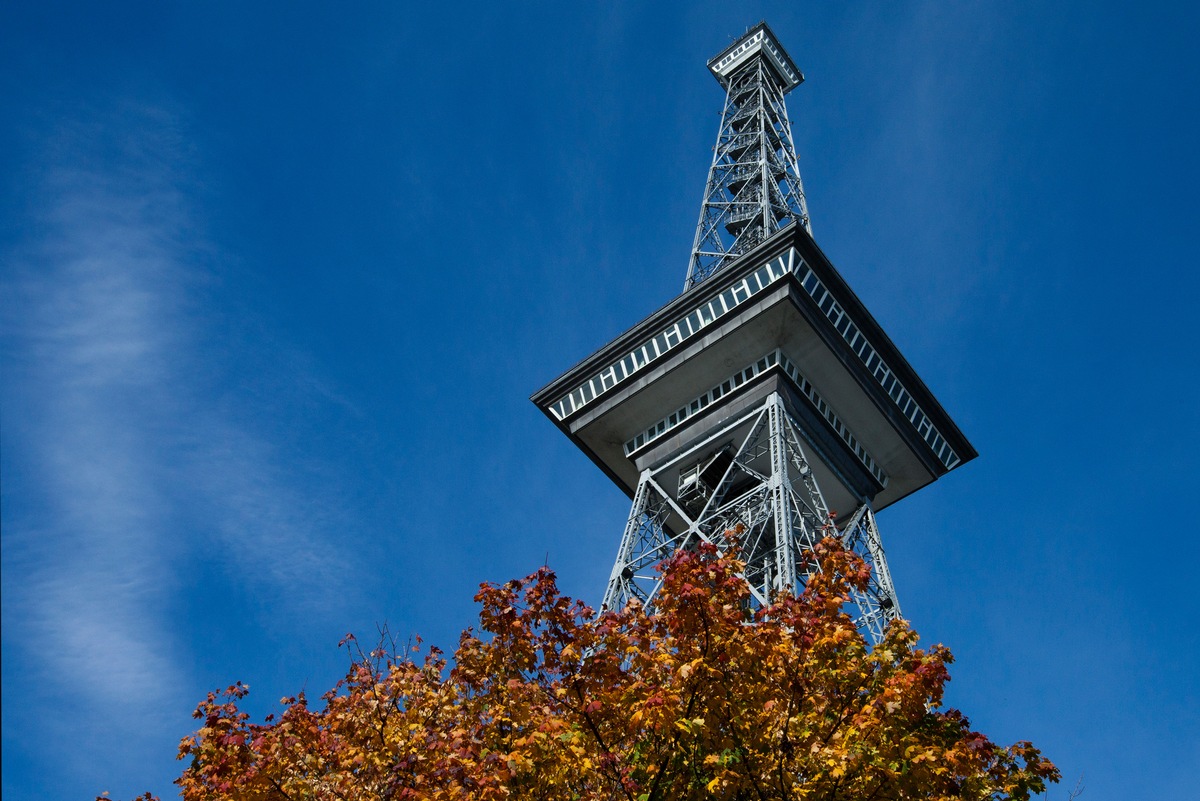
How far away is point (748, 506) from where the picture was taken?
1895 inches

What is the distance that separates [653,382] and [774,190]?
19.4 meters

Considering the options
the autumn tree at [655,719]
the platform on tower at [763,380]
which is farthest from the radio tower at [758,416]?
the autumn tree at [655,719]

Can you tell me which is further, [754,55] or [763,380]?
[754,55]

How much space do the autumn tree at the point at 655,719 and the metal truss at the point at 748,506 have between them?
27.3m

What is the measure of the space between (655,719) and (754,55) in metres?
67.0

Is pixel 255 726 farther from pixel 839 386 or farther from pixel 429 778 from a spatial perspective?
pixel 839 386

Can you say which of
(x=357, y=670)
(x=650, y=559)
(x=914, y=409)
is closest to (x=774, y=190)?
(x=914, y=409)

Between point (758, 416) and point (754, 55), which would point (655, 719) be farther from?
point (754, 55)

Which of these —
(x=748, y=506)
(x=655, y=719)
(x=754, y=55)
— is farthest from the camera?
(x=754, y=55)

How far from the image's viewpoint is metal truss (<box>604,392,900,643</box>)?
45.9 metres

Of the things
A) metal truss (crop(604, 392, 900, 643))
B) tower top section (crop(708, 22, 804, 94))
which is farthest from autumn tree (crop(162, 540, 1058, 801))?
tower top section (crop(708, 22, 804, 94))

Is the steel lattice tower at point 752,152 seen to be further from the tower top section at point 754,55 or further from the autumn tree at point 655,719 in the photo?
the autumn tree at point 655,719

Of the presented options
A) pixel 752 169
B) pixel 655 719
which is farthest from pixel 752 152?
pixel 655 719

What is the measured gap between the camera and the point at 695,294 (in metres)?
49.8
